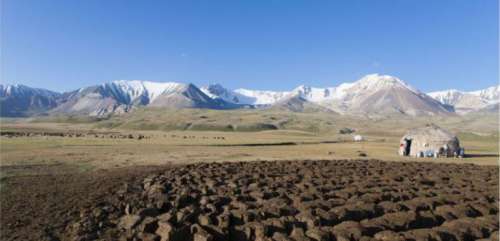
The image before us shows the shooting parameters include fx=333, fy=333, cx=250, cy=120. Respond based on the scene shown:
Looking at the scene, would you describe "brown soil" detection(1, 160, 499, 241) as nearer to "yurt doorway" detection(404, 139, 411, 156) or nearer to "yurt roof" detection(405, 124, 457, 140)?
"yurt roof" detection(405, 124, 457, 140)

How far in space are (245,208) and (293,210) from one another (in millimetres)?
1974

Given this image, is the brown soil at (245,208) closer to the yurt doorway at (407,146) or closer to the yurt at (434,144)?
the yurt at (434,144)

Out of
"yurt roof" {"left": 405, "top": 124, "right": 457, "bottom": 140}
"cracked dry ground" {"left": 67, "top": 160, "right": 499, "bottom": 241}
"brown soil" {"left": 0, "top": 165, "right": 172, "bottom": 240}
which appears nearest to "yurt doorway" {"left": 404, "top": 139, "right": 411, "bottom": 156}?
"yurt roof" {"left": 405, "top": 124, "right": 457, "bottom": 140}

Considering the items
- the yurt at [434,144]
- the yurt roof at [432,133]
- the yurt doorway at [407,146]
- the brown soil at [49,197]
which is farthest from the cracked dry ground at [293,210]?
the yurt doorway at [407,146]

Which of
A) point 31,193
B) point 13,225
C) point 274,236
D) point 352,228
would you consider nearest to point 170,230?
point 274,236

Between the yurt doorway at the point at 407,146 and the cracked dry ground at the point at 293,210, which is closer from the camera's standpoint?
the cracked dry ground at the point at 293,210

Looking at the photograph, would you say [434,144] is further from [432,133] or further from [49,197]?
[49,197]

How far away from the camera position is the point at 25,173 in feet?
74.8

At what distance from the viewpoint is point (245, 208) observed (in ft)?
45.2

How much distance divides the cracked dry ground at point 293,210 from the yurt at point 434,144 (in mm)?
24888

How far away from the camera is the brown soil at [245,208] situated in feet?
36.3

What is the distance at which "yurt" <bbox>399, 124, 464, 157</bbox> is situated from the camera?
147 ft

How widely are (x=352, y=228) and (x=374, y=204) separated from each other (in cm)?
404

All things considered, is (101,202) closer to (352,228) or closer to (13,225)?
(13,225)
